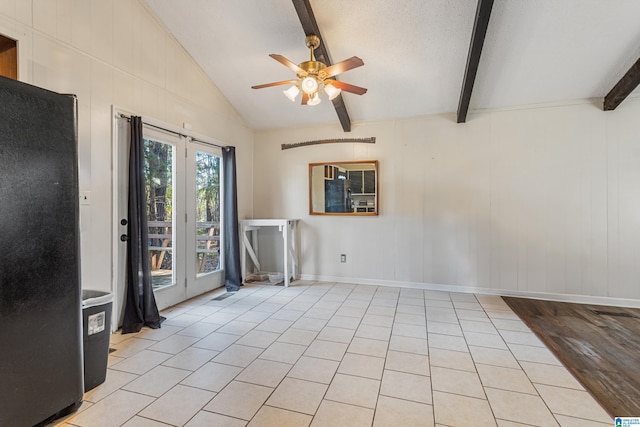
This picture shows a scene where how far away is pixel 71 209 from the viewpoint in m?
1.77

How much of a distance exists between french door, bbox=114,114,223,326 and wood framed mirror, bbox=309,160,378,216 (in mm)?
1560

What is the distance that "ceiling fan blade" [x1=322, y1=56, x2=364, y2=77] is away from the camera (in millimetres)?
2582

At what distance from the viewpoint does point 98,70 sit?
111 inches

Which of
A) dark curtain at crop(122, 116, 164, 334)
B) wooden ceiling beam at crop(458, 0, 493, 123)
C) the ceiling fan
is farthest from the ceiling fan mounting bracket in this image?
dark curtain at crop(122, 116, 164, 334)

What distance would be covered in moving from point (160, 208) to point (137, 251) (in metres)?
0.64

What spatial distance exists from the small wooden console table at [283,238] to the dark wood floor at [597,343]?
3138 millimetres

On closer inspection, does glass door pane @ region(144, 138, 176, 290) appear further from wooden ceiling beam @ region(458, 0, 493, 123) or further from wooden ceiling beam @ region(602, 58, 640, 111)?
wooden ceiling beam @ region(602, 58, 640, 111)

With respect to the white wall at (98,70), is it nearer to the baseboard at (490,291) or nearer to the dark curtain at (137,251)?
the dark curtain at (137,251)

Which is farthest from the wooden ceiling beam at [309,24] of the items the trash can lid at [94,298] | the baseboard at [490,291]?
the baseboard at [490,291]

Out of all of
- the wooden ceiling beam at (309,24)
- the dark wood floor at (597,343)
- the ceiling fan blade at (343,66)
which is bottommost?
the dark wood floor at (597,343)

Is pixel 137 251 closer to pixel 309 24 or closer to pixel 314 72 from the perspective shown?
pixel 314 72

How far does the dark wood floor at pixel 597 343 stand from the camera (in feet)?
6.55

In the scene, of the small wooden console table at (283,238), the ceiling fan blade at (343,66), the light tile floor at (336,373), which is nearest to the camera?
the light tile floor at (336,373)

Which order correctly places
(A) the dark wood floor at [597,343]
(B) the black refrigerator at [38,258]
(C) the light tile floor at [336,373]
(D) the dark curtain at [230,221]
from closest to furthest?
(B) the black refrigerator at [38,258], (C) the light tile floor at [336,373], (A) the dark wood floor at [597,343], (D) the dark curtain at [230,221]
